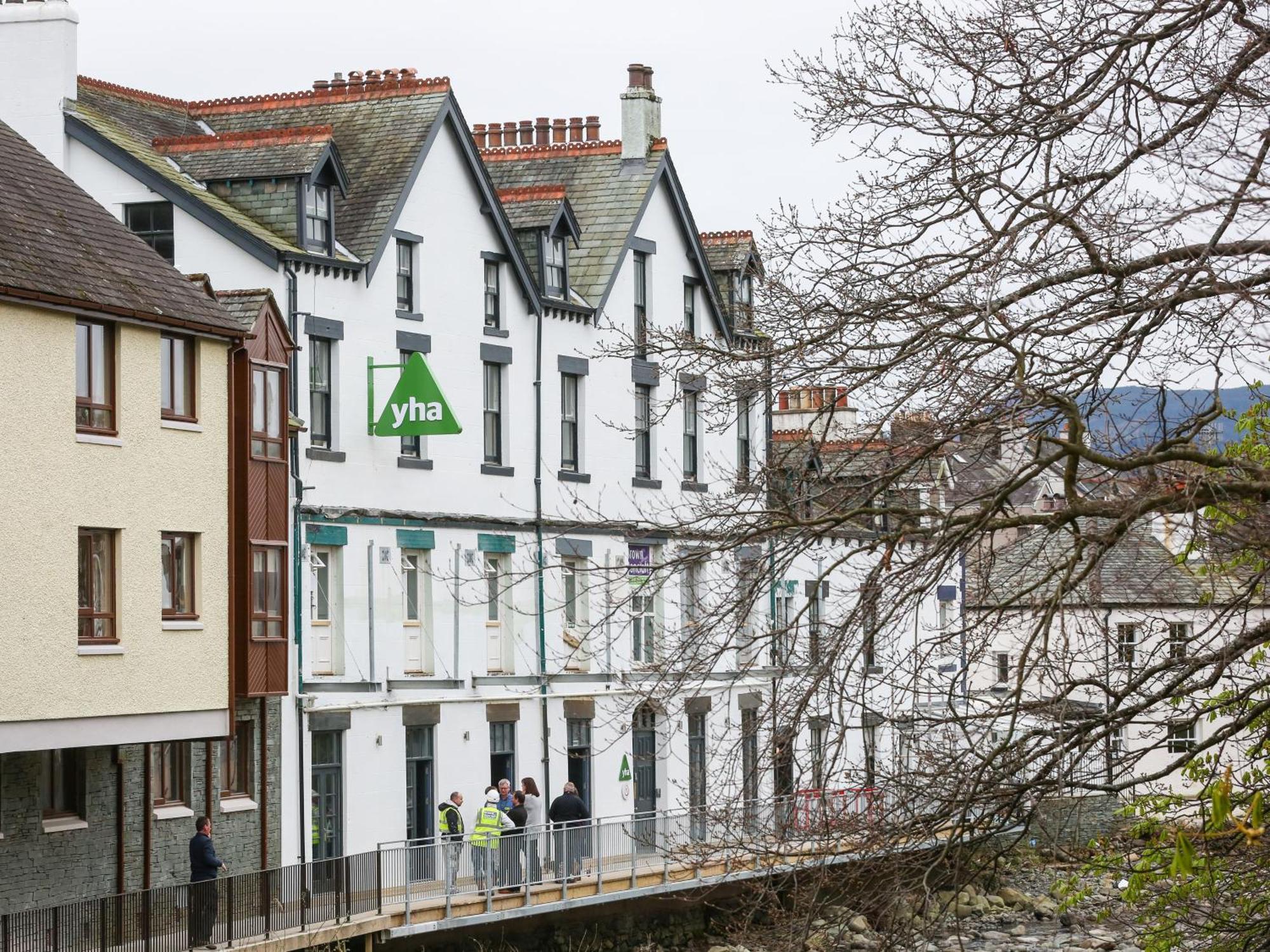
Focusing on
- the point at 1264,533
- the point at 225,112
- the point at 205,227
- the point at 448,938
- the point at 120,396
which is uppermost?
the point at 225,112

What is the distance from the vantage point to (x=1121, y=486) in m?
16.1

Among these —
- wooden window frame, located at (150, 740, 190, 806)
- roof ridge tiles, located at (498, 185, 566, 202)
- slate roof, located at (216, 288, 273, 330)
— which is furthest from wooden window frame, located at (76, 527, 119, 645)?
roof ridge tiles, located at (498, 185, 566, 202)

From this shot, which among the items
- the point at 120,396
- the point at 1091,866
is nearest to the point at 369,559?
the point at 120,396

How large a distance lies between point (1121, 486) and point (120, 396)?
61.0ft

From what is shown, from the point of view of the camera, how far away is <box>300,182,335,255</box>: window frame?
1521 inches

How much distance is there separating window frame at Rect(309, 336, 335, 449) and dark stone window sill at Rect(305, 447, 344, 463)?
3.8 inches

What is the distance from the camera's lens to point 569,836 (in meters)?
38.2

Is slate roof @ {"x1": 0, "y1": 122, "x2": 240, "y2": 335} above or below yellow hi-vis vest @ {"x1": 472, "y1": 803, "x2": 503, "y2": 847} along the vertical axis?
above

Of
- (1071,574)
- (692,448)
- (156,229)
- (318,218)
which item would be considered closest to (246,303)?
(156,229)

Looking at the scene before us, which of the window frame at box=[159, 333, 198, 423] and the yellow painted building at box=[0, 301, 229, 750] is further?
the window frame at box=[159, 333, 198, 423]

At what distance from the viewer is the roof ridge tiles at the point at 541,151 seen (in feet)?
164

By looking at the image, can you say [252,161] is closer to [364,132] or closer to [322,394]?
[364,132]

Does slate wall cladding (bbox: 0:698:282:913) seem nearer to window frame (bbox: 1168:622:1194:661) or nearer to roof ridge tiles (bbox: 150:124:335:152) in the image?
roof ridge tiles (bbox: 150:124:335:152)

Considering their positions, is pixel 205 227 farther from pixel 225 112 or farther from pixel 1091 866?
pixel 1091 866
